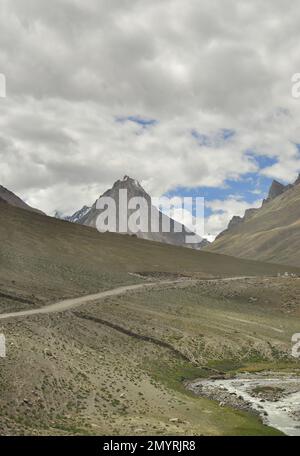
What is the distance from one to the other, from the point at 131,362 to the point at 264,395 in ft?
52.5

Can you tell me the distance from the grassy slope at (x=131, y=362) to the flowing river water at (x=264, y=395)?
1.95 meters

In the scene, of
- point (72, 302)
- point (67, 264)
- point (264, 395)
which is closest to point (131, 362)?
point (264, 395)

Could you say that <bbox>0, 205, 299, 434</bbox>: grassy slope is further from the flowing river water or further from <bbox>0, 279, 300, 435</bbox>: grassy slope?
the flowing river water

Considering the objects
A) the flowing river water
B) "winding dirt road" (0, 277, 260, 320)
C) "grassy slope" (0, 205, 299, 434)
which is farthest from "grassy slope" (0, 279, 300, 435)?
"winding dirt road" (0, 277, 260, 320)

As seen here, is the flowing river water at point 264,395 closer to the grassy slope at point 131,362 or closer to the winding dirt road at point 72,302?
the grassy slope at point 131,362

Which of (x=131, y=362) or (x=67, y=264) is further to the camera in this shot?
(x=67, y=264)

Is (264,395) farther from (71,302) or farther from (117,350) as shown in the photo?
(71,302)

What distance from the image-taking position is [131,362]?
61.3 m

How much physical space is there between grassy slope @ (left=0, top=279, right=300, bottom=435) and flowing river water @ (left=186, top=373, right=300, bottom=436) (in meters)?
1.95

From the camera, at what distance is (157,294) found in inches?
4257

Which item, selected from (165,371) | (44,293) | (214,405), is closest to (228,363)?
(165,371)

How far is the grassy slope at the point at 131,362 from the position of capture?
3922 cm

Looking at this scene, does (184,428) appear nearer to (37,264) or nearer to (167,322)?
(167,322)
